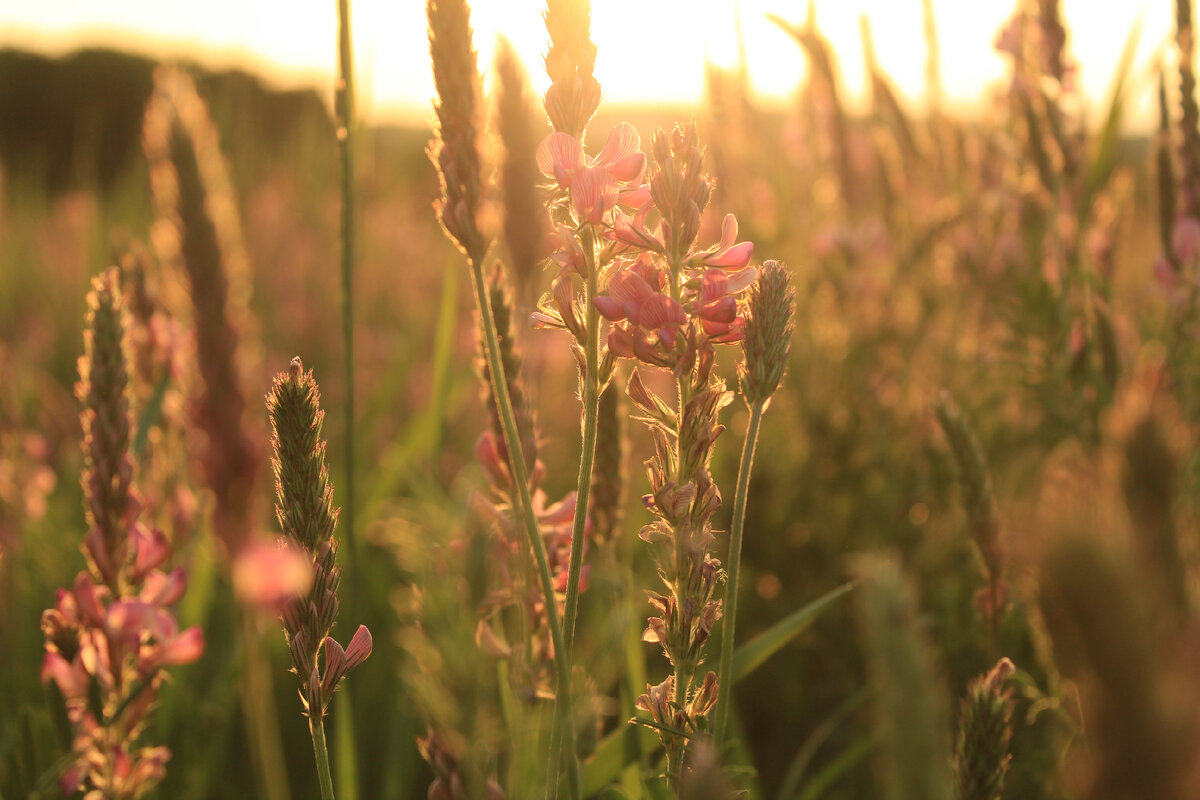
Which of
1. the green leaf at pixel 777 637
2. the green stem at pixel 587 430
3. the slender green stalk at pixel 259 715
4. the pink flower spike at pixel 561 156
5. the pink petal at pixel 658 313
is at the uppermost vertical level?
the pink flower spike at pixel 561 156

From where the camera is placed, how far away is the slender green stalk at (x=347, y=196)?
914mm

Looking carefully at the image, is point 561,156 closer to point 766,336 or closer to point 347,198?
point 766,336

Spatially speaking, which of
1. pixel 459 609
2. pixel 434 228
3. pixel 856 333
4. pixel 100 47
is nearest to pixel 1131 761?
pixel 459 609

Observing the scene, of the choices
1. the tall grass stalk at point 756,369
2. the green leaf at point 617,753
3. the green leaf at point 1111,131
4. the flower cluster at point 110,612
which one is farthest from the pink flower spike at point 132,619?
the green leaf at point 1111,131

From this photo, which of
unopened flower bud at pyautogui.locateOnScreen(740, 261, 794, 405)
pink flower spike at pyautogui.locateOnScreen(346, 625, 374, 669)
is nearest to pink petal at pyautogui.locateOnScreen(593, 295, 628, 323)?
unopened flower bud at pyautogui.locateOnScreen(740, 261, 794, 405)

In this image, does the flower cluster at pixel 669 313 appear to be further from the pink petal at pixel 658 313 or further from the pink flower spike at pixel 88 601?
the pink flower spike at pixel 88 601

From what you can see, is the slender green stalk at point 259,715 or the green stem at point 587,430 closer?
the green stem at point 587,430

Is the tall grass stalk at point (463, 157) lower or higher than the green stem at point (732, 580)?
higher

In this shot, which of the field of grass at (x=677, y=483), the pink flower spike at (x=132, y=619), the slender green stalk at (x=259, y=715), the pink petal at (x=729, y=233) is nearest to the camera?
the field of grass at (x=677, y=483)

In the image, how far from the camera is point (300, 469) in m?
0.63

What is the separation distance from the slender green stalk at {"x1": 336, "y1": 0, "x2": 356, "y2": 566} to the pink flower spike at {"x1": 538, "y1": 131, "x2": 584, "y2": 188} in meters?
0.33

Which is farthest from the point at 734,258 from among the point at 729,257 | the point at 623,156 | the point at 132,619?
the point at 132,619

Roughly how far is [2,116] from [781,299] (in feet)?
67.7

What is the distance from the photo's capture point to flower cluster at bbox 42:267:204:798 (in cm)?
88
